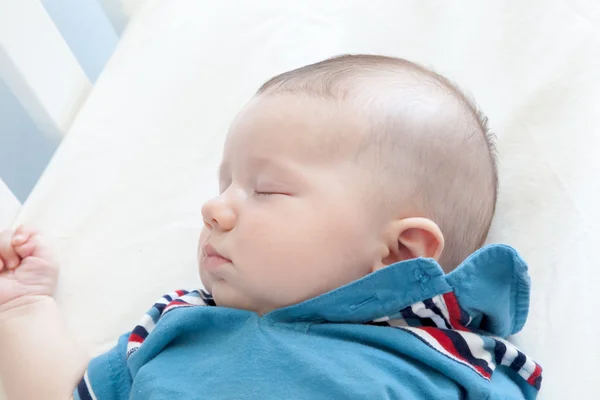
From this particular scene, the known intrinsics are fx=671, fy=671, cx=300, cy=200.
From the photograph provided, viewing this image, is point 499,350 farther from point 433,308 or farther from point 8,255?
point 8,255

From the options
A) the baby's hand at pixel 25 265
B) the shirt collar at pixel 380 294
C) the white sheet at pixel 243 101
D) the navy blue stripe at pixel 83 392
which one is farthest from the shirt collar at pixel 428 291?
the baby's hand at pixel 25 265

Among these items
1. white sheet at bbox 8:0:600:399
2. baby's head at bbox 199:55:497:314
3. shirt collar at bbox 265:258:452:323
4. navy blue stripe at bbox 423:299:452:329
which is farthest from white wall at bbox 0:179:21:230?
navy blue stripe at bbox 423:299:452:329

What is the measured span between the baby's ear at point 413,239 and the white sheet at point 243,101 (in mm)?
163

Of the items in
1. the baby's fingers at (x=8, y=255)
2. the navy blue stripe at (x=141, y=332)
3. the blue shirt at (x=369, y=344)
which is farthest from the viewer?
the baby's fingers at (x=8, y=255)

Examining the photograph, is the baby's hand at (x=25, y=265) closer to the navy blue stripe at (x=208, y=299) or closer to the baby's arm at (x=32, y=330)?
the baby's arm at (x=32, y=330)

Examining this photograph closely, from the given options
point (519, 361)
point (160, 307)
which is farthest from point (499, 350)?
point (160, 307)

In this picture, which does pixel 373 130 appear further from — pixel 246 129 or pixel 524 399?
pixel 524 399

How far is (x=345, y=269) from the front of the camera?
64 cm

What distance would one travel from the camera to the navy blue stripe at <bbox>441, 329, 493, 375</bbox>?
621 mm

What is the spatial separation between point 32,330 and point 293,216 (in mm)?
337

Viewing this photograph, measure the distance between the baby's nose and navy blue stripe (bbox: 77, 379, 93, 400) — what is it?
0.22 m

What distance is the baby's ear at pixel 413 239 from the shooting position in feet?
2.06

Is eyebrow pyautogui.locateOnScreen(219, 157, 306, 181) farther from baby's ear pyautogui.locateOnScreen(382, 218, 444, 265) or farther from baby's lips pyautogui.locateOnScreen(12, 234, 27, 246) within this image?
baby's lips pyautogui.locateOnScreen(12, 234, 27, 246)

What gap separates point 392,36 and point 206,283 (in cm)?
50
